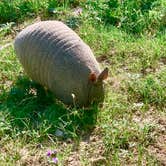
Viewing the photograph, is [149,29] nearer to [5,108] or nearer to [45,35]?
[45,35]

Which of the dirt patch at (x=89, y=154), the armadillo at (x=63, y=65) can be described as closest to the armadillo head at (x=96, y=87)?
the armadillo at (x=63, y=65)

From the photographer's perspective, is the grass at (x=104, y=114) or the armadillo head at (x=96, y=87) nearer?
the grass at (x=104, y=114)

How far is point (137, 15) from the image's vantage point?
227 inches

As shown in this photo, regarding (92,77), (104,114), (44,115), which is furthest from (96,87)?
(44,115)

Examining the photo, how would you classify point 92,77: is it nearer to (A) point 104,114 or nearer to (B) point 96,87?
(B) point 96,87

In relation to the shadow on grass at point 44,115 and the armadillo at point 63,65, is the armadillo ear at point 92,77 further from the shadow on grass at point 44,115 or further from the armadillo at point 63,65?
the shadow on grass at point 44,115

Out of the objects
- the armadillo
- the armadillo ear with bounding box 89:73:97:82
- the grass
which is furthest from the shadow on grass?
the armadillo ear with bounding box 89:73:97:82

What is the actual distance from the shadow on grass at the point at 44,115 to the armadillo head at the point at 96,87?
0.31 ft

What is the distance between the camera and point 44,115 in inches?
172

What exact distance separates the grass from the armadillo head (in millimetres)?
83

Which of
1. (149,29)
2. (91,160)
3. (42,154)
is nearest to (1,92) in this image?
(42,154)

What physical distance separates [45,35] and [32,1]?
2085mm

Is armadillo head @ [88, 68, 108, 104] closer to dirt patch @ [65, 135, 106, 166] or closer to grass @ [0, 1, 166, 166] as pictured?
grass @ [0, 1, 166, 166]

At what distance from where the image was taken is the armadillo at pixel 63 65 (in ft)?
13.9
